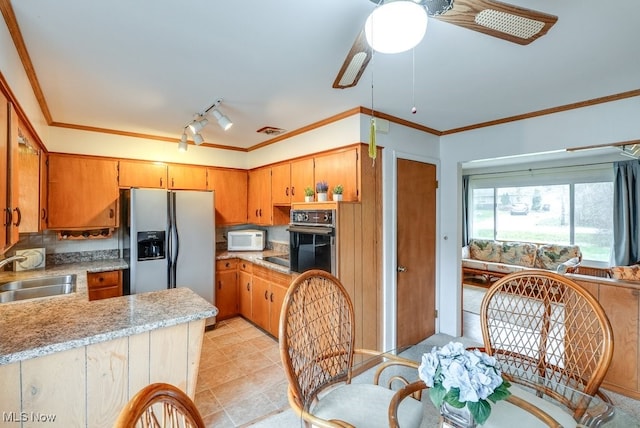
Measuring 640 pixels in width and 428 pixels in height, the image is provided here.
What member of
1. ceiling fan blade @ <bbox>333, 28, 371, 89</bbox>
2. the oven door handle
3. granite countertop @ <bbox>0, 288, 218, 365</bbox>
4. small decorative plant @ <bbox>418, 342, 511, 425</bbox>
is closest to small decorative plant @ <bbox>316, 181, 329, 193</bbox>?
the oven door handle

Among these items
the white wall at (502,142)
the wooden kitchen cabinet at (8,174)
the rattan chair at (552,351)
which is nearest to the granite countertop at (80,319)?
the wooden kitchen cabinet at (8,174)

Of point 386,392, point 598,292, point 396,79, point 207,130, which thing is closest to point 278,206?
point 207,130

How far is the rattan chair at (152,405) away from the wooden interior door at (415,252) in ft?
8.37

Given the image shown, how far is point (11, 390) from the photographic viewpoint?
1.26m

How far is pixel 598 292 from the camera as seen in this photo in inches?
103

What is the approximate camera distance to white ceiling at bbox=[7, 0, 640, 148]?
4.75ft

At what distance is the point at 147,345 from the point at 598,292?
3.53 metres

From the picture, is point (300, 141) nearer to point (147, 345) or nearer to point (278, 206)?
point (278, 206)

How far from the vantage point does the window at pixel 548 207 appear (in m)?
5.14

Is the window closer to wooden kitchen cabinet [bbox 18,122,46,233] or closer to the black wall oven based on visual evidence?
the black wall oven

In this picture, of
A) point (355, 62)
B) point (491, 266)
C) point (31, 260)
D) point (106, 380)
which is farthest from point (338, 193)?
point (491, 266)

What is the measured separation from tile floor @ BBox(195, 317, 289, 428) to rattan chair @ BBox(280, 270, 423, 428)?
100 centimetres

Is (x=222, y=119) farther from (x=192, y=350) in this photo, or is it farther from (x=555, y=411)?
(x=555, y=411)

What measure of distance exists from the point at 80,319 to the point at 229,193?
9.56ft
